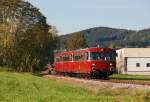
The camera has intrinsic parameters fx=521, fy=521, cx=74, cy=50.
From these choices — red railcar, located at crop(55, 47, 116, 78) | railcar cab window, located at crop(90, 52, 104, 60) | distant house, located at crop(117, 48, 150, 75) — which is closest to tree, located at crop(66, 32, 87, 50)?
distant house, located at crop(117, 48, 150, 75)

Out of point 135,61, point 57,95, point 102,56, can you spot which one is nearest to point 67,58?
point 102,56

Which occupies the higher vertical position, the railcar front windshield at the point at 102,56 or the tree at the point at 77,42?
the tree at the point at 77,42

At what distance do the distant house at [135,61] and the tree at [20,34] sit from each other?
19110 mm

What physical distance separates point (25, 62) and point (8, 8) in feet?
30.0

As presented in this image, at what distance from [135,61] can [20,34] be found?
29303 mm

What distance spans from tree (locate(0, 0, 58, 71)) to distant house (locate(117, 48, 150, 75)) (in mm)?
19110

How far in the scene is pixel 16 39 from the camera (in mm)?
77688

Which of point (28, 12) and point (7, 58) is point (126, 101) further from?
point (28, 12)

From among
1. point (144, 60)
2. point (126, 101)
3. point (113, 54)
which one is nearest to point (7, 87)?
point (126, 101)

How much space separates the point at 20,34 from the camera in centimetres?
7888

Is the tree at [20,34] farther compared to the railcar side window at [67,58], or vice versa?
the tree at [20,34]

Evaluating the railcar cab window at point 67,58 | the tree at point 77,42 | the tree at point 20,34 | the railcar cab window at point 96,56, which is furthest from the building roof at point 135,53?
the railcar cab window at point 96,56

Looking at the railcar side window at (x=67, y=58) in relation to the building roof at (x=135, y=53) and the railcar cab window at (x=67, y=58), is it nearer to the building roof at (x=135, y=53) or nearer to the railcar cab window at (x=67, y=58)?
the railcar cab window at (x=67, y=58)

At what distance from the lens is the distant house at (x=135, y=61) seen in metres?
99.2
